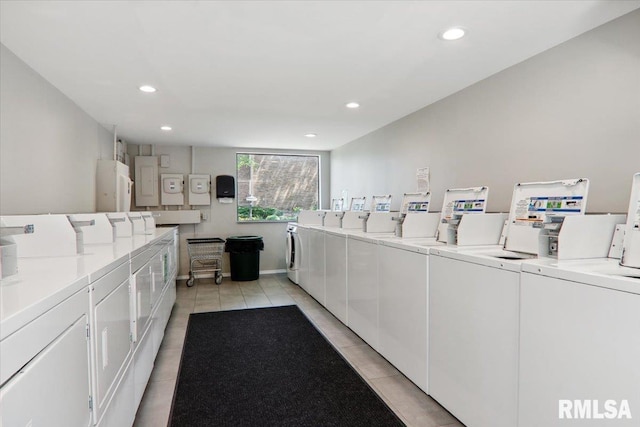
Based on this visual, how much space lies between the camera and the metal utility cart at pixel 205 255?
5.83 meters

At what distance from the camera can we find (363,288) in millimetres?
3111

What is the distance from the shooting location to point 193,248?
5.94 m

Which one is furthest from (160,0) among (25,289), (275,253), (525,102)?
(275,253)

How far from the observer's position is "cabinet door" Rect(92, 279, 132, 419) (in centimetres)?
128

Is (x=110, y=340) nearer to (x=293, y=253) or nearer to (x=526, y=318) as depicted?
(x=526, y=318)

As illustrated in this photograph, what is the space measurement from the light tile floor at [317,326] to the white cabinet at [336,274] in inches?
5.5

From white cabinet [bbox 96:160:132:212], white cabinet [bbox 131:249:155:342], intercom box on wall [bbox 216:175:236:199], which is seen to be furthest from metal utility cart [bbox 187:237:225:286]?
white cabinet [bbox 131:249:155:342]

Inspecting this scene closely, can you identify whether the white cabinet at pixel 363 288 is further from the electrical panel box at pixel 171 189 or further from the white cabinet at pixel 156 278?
the electrical panel box at pixel 171 189

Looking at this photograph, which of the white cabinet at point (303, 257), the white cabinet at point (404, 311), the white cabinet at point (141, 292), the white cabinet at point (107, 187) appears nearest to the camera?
the white cabinet at point (141, 292)

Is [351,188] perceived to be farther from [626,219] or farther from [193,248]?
[626,219]

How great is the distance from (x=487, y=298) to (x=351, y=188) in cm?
415

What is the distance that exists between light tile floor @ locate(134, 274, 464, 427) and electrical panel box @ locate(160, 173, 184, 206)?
1.42m

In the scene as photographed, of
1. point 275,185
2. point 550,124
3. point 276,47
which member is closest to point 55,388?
point 276,47

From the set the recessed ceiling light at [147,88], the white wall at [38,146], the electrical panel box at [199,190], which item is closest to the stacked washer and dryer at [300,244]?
the electrical panel box at [199,190]
